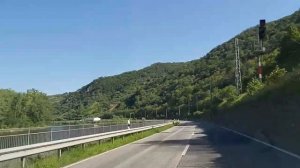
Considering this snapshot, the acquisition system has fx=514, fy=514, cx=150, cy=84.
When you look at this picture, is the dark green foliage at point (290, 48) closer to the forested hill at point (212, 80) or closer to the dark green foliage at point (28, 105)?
the forested hill at point (212, 80)

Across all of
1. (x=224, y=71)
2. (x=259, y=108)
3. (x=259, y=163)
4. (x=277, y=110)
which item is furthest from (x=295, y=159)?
(x=224, y=71)

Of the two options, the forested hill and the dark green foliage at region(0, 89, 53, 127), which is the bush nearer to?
the forested hill

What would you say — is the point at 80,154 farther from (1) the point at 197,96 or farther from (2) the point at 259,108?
(1) the point at 197,96

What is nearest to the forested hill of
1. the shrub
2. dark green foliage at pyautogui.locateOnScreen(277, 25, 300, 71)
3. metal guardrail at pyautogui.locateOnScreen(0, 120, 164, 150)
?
dark green foliage at pyautogui.locateOnScreen(277, 25, 300, 71)

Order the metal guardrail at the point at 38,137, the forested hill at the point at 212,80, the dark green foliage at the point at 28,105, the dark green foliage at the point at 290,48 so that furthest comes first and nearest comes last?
1. the forested hill at the point at 212,80
2. the dark green foliage at the point at 28,105
3. the dark green foliage at the point at 290,48
4. the metal guardrail at the point at 38,137

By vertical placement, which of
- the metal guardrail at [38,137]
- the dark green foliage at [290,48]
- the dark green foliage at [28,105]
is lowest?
the metal guardrail at [38,137]

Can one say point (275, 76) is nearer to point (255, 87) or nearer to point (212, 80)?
point (255, 87)

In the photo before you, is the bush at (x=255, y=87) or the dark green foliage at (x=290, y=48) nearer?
the bush at (x=255, y=87)

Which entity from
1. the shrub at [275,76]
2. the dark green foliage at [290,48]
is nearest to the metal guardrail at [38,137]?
the shrub at [275,76]

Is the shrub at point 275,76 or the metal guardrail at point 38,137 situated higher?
the shrub at point 275,76

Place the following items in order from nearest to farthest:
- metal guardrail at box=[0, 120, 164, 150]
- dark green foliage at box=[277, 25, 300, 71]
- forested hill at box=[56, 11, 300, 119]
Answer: metal guardrail at box=[0, 120, 164, 150]
dark green foliage at box=[277, 25, 300, 71]
forested hill at box=[56, 11, 300, 119]

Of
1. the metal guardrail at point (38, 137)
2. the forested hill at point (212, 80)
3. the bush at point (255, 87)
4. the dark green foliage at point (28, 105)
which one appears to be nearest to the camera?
the metal guardrail at point (38, 137)

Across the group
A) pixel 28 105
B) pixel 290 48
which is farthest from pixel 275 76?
pixel 28 105

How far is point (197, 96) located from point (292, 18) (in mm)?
60850
